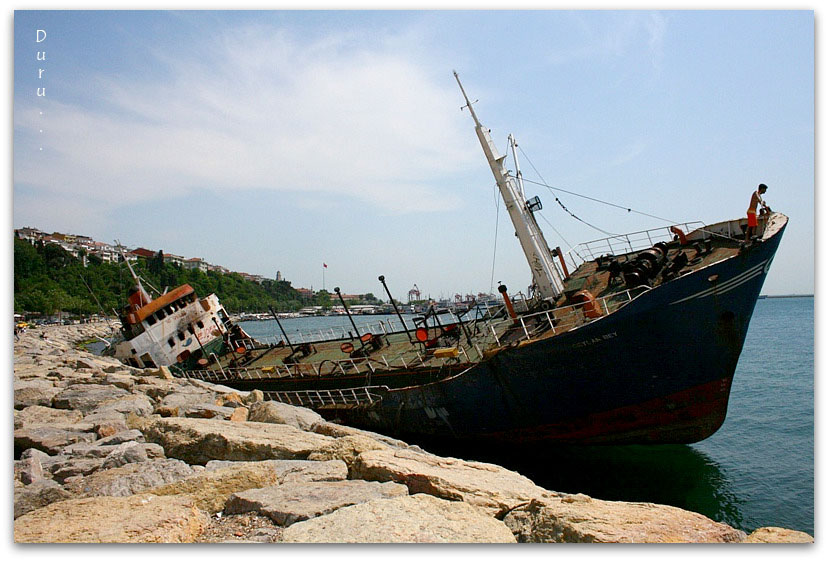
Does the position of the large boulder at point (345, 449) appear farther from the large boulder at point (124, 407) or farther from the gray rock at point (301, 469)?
the large boulder at point (124, 407)

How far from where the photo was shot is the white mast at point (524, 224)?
44.9ft

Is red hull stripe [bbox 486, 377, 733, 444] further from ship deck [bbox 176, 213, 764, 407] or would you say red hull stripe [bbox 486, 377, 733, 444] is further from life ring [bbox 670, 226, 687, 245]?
life ring [bbox 670, 226, 687, 245]

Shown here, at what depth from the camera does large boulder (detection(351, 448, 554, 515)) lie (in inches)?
186

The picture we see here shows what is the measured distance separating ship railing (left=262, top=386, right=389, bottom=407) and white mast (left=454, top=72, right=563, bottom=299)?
4.95 metres

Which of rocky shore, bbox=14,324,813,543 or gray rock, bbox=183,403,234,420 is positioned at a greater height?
A: gray rock, bbox=183,403,234,420

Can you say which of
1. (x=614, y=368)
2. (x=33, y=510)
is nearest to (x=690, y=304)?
(x=614, y=368)

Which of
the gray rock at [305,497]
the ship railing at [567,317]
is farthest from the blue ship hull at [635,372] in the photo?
the gray rock at [305,497]

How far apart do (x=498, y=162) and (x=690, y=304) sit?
6.62 m

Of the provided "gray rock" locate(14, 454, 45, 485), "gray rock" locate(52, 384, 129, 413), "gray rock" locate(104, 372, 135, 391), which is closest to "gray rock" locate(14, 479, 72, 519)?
"gray rock" locate(14, 454, 45, 485)

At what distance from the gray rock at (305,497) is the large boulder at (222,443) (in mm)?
1341

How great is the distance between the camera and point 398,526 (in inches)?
162

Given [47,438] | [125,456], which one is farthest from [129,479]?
[47,438]

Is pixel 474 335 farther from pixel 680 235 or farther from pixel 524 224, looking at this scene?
pixel 680 235

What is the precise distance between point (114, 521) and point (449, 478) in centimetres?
278
